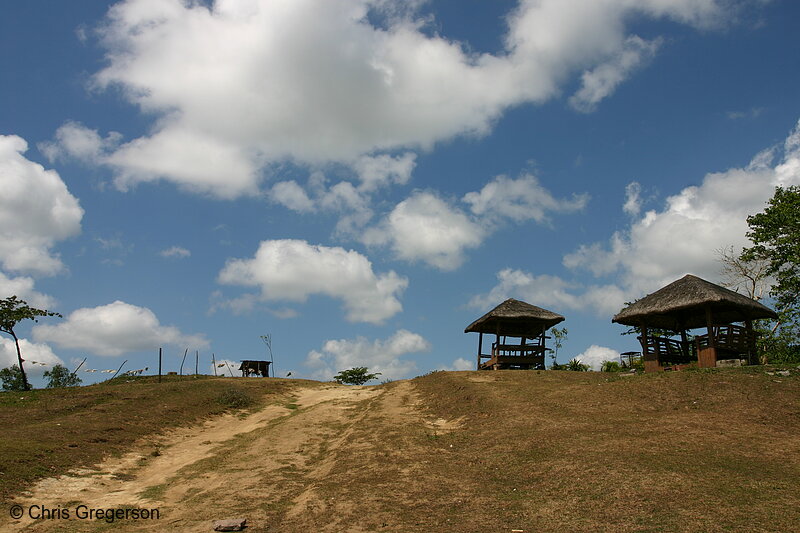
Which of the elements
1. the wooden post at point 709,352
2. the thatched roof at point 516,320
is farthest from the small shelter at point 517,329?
the wooden post at point 709,352

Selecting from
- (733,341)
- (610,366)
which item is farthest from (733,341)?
(610,366)

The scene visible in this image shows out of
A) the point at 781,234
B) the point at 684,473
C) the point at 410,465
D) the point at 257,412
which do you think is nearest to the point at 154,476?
the point at 410,465

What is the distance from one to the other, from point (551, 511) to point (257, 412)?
1666 centimetres

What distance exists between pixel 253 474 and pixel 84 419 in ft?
29.0

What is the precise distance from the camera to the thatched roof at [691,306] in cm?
2264

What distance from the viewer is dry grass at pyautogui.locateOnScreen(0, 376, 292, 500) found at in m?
14.5

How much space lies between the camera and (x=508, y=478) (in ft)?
40.2

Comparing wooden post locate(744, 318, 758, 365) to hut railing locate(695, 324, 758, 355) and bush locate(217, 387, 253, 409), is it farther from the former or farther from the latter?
bush locate(217, 387, 253, 409)

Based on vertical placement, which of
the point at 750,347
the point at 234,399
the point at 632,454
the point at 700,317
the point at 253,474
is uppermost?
the point at 700,317

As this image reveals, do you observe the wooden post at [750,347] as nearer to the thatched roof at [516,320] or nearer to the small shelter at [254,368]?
the thatched roof at [516,320]

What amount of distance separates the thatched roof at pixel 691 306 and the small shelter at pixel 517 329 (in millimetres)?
4695

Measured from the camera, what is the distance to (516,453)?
13.8m

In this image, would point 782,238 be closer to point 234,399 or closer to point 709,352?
point 709,352

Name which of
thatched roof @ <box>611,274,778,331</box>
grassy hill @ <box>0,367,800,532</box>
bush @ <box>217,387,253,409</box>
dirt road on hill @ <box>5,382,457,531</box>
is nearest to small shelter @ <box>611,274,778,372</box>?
thatched roof @ <box>611,274,778,331</box>
